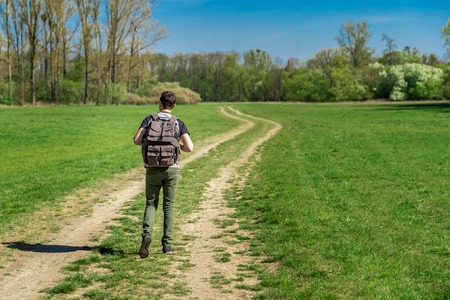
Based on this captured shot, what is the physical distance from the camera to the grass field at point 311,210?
5055 mm

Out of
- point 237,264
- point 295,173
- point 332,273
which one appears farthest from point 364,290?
point 295,173

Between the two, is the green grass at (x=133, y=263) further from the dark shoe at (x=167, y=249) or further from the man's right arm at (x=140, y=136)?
the man's right arm at (x=140, y=136)

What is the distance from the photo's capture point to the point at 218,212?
870 centimetres

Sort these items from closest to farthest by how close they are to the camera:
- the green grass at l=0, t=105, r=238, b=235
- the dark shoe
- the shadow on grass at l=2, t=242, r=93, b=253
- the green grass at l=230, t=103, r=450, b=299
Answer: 1. the green grass at l=230, t=103, r=450, b=299
2. the dark shoe
3. the shadow on grass at l=2, t=242, r=93, b=253
4. the green grass at l=0, t=105, r=238, b=235

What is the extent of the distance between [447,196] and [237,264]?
655 centimetres

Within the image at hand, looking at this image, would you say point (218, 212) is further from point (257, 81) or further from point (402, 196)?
point (257, 81)

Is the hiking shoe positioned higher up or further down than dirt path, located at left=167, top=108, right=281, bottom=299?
higher up

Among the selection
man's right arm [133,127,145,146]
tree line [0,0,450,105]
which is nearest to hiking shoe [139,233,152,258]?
man's right arm [133,127,145,146]

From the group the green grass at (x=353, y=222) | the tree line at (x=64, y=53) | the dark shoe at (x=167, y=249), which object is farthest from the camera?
the tree line at (x=64, y=53)

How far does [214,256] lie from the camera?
6.11m

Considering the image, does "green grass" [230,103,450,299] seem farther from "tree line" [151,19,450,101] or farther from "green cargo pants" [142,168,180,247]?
"tree line" [151,19,450,101]

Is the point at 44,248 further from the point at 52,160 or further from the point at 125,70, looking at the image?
the point at 125,70

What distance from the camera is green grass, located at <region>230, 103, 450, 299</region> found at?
5004mm

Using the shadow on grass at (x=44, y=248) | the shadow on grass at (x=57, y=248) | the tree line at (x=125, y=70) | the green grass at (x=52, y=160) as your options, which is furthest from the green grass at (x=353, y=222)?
the tree line at (x=125, y=70)
